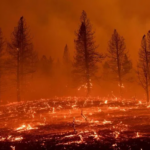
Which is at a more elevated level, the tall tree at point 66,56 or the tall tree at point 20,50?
the tall tree at point 66,56

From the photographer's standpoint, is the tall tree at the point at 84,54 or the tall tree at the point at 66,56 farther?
the tall tree at the point at 66,56

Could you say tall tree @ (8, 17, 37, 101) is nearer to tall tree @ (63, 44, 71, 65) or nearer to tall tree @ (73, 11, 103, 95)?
tall tree @ (73, 11, 103, 95)

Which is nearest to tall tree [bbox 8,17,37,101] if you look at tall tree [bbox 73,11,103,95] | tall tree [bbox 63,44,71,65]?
tall tree [bbox 73,11,103,95]

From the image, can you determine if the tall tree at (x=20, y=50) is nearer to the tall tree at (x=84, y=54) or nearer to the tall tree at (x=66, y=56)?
the tall tree at (x=84, y=54)

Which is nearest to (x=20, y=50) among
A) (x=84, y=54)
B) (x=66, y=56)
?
(x=84, y=54)

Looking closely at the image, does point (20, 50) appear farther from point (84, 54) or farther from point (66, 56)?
point (66, 56)

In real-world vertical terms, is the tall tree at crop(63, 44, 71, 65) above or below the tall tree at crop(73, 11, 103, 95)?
above

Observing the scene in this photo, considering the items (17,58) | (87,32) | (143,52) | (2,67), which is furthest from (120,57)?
(2,67)

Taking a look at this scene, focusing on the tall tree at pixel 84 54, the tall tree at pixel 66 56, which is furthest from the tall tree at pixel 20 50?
the tall tree at pixel 66 56

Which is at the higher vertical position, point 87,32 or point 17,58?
point 87,32

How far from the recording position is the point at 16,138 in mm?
5270

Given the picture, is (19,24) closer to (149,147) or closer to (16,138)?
(16,138)

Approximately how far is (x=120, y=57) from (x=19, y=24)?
48.8 ft

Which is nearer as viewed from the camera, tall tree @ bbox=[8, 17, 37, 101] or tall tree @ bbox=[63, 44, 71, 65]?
tall tree @ bbox=[8, 17, 37, 101]
